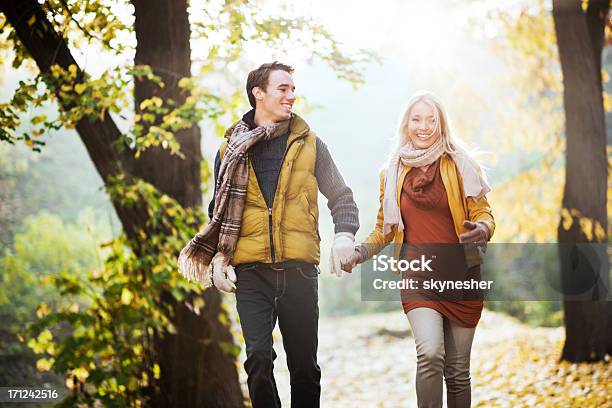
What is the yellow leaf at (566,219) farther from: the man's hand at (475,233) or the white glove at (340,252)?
the white glove at (340,252)

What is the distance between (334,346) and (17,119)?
7.71 m

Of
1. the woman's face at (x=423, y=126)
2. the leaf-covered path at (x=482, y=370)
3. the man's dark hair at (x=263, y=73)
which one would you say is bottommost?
the leaf-covered path at (x=482, y=370)

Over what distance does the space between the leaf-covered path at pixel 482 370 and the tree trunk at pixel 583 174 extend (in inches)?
14.2

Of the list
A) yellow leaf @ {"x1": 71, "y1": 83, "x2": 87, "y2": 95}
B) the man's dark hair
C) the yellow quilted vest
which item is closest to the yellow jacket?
the yellow quilted vest

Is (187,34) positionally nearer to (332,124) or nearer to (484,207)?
(484,207)

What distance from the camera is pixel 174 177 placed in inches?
229

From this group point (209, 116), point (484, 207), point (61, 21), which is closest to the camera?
point (484, 207)

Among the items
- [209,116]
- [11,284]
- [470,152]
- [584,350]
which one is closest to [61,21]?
[209,116]

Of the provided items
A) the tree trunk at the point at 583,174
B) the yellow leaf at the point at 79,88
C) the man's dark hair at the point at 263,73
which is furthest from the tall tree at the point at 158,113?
the tree trunk at the point at 583,174

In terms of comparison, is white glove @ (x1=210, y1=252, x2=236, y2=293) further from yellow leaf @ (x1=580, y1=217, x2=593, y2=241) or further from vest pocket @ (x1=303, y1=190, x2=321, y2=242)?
yellow leaf @ (x1=580, y1=217, x2=593, y2=241)

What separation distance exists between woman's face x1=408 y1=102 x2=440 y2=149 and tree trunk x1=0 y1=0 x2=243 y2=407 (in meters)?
2.60

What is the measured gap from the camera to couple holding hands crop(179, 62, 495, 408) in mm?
3498

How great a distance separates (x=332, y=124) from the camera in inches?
→ 792

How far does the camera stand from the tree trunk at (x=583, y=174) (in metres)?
7.42
